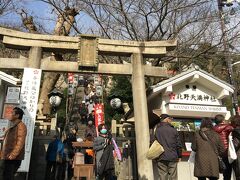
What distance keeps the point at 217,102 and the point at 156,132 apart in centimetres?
630

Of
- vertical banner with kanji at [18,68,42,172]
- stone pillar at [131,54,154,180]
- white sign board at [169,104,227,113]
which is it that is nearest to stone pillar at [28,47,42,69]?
vertical banner with kanji at [18,68,42,172]

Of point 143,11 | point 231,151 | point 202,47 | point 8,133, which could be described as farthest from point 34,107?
point 202,47

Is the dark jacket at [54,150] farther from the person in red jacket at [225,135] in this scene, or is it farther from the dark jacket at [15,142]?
the person in red jacket at [225,135]

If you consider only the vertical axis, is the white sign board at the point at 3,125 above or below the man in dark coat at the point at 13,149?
above

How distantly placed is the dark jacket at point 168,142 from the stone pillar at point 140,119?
9.45 ft

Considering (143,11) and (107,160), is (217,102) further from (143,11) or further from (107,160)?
(107,160)

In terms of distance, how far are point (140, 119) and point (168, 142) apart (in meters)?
3.42

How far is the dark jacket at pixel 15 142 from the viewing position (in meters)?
5.63

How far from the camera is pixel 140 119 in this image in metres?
9.46

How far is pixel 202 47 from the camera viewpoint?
14289 millimetres

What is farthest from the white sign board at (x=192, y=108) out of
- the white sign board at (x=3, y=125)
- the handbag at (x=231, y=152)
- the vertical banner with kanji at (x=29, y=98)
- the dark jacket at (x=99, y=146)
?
the white sign board at (x=3, y=125)

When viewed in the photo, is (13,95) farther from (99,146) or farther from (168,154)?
(168,154)

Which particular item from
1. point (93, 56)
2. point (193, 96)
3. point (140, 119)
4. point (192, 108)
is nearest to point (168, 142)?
point (140, 119)

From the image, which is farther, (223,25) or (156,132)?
(223,25)
